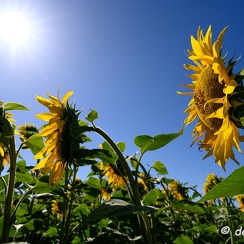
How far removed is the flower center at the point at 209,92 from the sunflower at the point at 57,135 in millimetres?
918

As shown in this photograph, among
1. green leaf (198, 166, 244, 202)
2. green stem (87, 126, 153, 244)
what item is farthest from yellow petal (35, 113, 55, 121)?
green leaf (198, 166, 244, 202)

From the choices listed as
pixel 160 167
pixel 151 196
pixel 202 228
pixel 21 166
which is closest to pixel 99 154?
pixel 151 196

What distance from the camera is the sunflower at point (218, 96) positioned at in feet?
5.40

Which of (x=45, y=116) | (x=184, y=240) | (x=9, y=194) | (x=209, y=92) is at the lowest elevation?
(x=184, y=240)

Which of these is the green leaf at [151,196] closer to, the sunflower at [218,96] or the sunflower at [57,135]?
the sunflower at [218,96]

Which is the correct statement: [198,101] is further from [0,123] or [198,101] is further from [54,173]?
[0,123]

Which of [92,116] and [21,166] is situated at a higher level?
[21,166]

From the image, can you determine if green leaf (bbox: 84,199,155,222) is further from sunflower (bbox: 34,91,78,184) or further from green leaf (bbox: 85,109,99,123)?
sunflower (bbox: 34,91,78,184)

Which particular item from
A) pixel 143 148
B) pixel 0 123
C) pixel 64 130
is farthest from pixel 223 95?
pixel 0 123

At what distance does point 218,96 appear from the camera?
1833mm

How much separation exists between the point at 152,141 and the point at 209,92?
0.46 metres

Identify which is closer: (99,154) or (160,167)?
(99,154)

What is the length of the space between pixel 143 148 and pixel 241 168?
112cm

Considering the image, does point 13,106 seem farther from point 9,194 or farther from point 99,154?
point 99,154
